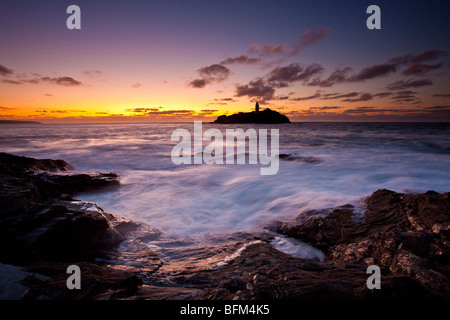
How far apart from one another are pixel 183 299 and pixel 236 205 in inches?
185

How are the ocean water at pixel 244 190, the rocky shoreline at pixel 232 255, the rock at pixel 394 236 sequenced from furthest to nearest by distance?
the ocean water at pixel 244 190, the rock at pixel 394 236, the rocky shoreline at pixel 232 255

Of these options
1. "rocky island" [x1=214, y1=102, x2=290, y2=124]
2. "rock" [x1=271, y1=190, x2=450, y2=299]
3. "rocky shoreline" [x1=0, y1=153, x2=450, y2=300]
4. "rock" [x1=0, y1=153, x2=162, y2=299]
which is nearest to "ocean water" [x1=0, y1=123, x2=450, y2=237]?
"rock" [x1=271, y1=190, x2=450, y2=299]

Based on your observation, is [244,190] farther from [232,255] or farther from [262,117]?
[262,117]

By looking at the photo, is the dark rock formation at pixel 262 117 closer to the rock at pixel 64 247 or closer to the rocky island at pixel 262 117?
the rocky island at pixel 262 117

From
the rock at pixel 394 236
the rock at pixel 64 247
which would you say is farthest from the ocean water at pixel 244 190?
the rock at pixel 64 247

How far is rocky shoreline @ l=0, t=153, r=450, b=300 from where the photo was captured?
6.14 ft

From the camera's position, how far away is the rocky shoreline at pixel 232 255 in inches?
73.7

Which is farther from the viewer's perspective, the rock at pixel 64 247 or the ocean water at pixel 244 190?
the ocean water at pixel 244 190

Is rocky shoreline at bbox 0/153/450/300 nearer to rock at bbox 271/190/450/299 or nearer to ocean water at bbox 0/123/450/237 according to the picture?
rock at bbox 271/190/450/299

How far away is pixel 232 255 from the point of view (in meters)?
3.09

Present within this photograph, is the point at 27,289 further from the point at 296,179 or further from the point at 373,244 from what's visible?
the point at 296,179

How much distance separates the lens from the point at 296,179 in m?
8.08

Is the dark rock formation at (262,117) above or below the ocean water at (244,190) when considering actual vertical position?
above
